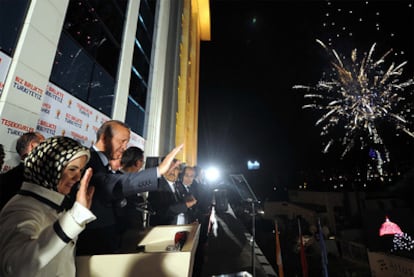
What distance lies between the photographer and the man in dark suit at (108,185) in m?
1.69

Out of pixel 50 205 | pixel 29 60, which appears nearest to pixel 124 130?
pixel 50 205

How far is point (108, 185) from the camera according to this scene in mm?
1667

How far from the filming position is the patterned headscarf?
1.19m

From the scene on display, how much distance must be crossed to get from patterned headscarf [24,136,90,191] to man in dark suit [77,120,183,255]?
0.51 metres

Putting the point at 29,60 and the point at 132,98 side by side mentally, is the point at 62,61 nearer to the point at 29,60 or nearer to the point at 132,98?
the point at 29,60

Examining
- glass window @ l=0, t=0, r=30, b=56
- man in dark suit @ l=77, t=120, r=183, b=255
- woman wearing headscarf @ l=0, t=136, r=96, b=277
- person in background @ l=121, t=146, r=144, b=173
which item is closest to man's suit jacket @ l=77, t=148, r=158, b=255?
man in dark suit @ l=77, t=120, r=183, b=255

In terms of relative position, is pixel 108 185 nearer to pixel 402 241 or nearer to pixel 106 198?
pixel 106 198

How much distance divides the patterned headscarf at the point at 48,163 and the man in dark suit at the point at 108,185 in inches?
19.9

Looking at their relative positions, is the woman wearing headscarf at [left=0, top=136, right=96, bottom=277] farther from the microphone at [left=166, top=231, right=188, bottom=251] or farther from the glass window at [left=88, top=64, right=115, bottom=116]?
the glass window at [left=88, top=64, right=115, bottom=116]

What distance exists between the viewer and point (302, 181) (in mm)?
40812

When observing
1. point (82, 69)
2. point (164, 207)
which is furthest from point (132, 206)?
point (82, 69)

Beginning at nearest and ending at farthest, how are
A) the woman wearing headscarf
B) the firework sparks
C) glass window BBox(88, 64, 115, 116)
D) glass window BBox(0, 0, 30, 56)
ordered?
1. the woman wearing headscarf
2. glass window BBox(0, 0, 30, 56)
3. glass window BBox(88, 64, 115, 116)
4. the firework sparks

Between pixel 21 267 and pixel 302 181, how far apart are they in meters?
45.5

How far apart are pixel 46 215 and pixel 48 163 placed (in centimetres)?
30
